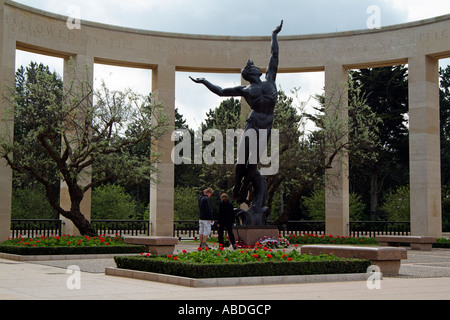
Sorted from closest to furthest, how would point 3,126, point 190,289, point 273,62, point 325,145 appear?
point 190,289
point 273,62
point 3,126
point 325,145

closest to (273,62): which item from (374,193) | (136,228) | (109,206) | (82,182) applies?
(82,182)

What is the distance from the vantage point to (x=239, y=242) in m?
17.4

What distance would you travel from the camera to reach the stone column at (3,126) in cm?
2373

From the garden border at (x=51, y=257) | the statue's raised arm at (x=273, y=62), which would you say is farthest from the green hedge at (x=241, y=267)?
the statue's raised arm at (x=273, y=62)

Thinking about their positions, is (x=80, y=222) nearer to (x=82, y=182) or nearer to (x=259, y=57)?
(x=82, y=182)

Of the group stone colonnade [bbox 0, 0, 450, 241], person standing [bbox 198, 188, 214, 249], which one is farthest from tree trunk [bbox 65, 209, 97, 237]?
stone colonnade [bbox 0, 0, 450, 241]

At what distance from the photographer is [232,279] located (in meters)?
9.60

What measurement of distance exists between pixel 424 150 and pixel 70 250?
669 inches

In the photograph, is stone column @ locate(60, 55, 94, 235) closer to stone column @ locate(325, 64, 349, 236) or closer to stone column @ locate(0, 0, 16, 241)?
stone column @ locate(0, 0, 16, 241)

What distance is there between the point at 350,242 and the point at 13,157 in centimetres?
1339

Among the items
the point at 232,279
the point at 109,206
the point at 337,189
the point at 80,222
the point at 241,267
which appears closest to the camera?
the point at 232,279

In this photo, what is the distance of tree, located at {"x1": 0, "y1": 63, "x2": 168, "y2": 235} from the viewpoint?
2022cm
